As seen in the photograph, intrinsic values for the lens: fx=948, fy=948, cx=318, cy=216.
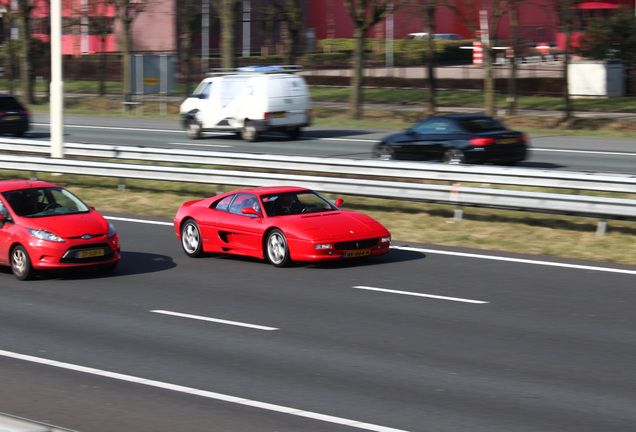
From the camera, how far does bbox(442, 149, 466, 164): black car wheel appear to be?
22609 mm

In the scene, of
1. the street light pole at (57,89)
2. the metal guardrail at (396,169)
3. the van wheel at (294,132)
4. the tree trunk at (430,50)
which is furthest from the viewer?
the tree trunk at (430,50)

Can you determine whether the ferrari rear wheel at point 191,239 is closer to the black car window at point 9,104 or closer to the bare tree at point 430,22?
the black car window at point 9,104

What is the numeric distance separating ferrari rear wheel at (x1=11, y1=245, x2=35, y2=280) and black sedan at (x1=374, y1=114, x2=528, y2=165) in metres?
12.5

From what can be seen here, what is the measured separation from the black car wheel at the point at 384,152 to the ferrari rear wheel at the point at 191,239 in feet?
34.9

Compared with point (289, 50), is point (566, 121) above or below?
below

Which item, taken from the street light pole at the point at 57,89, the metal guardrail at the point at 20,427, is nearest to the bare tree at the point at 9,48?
the street light pole at the point at 57,89

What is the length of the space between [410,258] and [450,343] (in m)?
4.83

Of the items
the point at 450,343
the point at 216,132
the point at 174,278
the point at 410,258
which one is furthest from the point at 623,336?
the point at 216,132

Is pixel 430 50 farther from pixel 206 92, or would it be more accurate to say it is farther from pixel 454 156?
pixel 454 156

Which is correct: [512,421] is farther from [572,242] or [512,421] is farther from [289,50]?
[289,50]

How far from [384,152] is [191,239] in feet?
35.8

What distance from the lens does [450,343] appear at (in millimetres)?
9203

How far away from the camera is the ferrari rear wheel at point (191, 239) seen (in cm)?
1431

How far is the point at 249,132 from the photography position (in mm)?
31016
